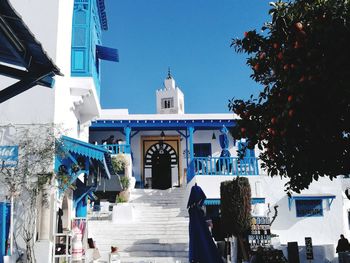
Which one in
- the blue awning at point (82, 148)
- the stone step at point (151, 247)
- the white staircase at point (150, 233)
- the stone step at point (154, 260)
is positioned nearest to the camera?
the blue awning at point (82, 148)

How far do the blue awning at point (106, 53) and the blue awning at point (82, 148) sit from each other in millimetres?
4762

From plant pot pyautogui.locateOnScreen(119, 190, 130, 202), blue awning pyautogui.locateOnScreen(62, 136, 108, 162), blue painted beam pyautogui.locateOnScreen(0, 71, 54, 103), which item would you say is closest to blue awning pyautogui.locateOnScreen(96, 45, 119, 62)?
blue awning pyautogui.locateOnScreen(62, 136, 108, 162)

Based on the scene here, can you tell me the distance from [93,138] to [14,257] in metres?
13.7

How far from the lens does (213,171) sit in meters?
18.3

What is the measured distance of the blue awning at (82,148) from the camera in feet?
35.0

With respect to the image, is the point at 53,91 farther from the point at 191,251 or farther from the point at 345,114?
the point at 345,114

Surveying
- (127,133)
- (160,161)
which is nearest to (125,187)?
(127,133)

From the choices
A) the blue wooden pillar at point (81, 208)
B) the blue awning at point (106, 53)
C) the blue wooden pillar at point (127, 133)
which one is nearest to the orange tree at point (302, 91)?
the blue awning at point (106, 53)

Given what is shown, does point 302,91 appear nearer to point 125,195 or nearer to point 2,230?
point 2,230

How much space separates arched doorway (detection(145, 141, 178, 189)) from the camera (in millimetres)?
23844

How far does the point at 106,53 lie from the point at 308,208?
1003 cm

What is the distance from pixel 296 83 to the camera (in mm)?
4820

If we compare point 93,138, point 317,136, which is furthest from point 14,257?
point 93,138

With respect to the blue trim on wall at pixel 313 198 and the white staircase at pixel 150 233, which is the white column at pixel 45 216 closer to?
the white staircase at pixel 150 233
